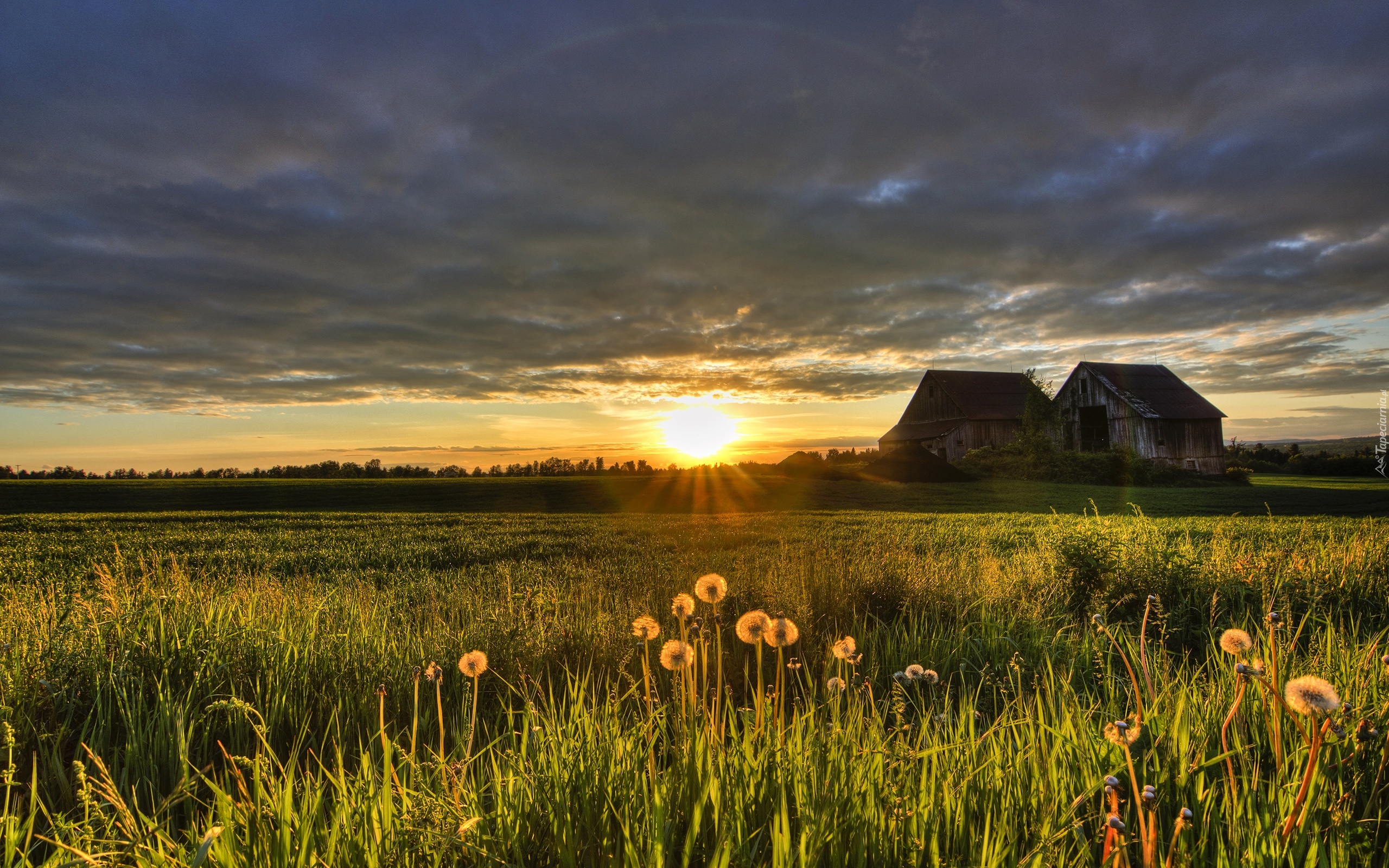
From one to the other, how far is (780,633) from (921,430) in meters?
50.2

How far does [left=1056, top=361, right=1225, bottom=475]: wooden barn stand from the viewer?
4075 cm

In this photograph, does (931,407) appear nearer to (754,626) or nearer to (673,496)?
(673,496)

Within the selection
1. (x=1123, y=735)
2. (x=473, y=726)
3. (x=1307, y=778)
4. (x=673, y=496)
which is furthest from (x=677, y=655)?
(x=673, y=496)

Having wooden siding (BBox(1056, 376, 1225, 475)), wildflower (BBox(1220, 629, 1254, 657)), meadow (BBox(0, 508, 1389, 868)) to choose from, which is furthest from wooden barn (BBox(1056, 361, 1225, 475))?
wildflower (BBox(1220, 629, 1254, 657))

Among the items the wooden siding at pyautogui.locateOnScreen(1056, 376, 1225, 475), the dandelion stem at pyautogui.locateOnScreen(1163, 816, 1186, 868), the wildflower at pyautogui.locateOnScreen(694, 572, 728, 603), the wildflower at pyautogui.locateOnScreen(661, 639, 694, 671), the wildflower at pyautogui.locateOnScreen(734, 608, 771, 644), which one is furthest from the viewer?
the wooden siding at pyautogui.locateOnScreen(1056, 376, 1225, 475)

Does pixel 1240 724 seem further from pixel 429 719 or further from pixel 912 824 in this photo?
pixel 429 719

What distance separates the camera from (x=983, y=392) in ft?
158

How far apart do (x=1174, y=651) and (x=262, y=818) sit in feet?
21.2

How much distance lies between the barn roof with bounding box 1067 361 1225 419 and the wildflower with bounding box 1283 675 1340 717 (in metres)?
46.9

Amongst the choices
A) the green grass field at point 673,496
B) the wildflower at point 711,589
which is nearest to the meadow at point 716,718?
the wildflower at point 711,589

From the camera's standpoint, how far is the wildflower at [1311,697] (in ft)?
4.58

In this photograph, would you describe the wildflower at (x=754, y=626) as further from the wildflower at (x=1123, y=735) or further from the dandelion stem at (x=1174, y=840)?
the dandelion stem at (x=1174, y=840)

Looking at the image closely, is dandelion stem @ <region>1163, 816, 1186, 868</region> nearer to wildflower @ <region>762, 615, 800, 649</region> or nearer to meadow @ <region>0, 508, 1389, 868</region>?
meadow @ <region>0, 508, 1389, 868</region>

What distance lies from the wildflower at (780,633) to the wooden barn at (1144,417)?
46.8 meters
